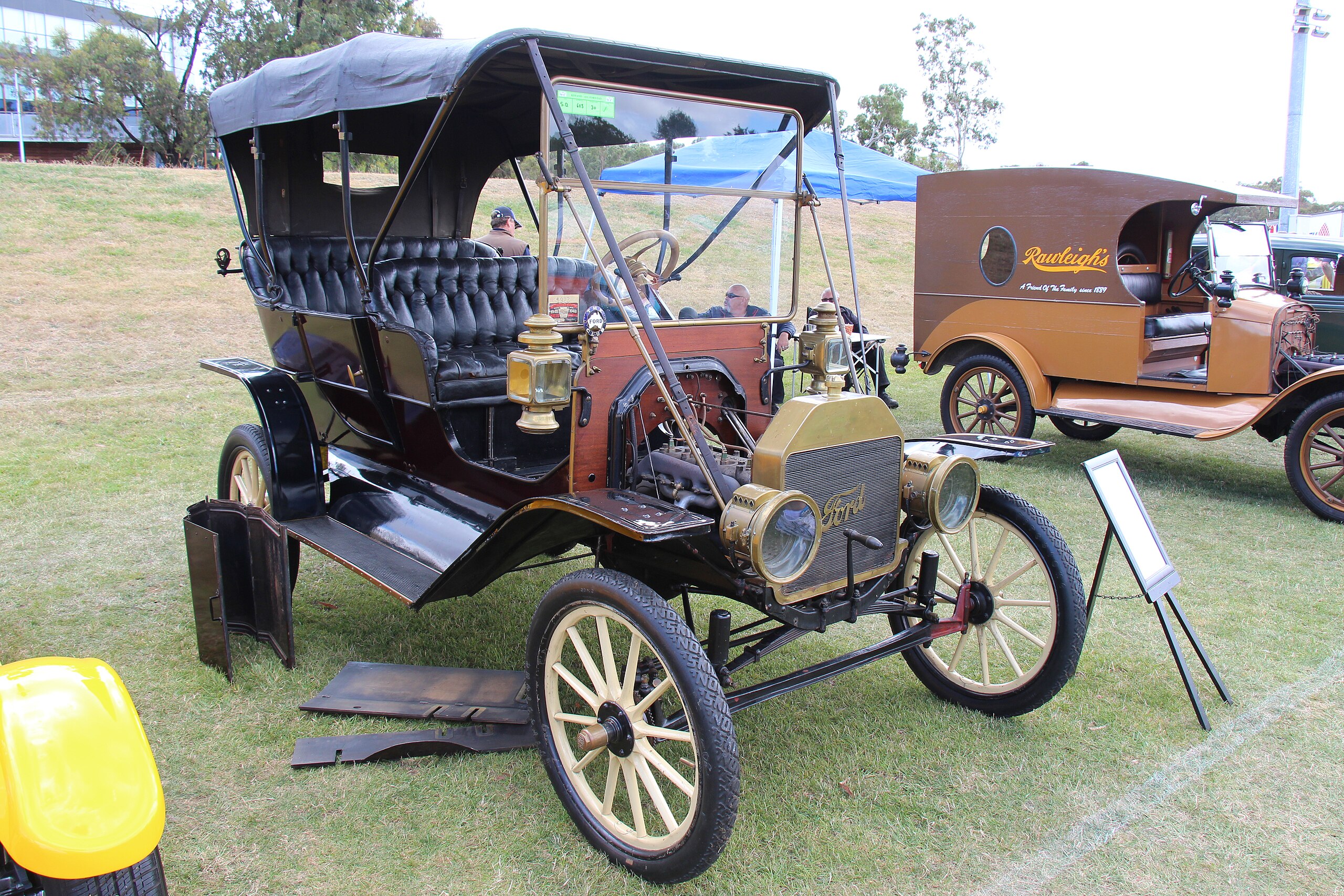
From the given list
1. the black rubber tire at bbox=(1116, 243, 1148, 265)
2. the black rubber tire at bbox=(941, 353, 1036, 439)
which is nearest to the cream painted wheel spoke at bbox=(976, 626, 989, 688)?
the black rubber tire at bbox=(941, 353, 1036, 439)

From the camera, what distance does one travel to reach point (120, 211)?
13.7 metres

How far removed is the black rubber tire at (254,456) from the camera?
402 cm

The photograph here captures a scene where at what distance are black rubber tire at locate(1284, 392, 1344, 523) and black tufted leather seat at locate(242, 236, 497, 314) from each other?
527cm

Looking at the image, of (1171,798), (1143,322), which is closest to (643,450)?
(1171,798)

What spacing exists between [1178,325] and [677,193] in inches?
205

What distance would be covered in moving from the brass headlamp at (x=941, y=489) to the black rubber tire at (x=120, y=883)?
2102mm

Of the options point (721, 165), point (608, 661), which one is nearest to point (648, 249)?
point (721, 165)

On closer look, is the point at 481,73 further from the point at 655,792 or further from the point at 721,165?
the point at 655,792

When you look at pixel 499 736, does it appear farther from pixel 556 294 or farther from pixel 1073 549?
pixel 1073 549

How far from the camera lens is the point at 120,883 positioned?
1.68 metres

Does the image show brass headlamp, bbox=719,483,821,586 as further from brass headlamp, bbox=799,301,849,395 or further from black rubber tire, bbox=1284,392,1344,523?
black rubber tire, bbox=1284,392,1344,523

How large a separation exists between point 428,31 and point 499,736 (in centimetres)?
2791

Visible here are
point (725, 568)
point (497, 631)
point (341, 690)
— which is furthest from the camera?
point (497, 631)

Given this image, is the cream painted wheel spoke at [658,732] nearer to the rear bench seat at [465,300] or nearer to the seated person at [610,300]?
the seated person at [610,300]
